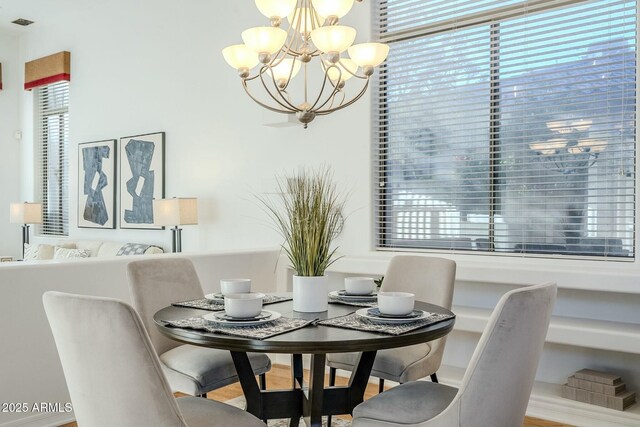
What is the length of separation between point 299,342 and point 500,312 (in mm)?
579

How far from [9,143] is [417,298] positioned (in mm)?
6077

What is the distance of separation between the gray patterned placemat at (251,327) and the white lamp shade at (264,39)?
110 centimetres

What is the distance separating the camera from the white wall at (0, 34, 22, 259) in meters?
7.00

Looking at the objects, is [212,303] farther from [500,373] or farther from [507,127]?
[507,127]

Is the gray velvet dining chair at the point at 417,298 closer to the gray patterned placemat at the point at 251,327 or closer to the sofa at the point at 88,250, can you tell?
the gray patterned placemat at the point at 251,327

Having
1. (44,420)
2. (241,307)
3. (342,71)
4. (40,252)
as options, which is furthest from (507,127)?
(40,252)

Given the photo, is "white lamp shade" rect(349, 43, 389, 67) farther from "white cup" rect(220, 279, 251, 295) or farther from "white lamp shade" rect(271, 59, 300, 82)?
"white cup" rect(220, 279, 251, 295)

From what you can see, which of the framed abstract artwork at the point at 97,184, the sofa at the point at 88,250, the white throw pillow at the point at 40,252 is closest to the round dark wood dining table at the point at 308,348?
the sofa at the point at 88,250

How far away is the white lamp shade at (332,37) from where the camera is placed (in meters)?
2.38

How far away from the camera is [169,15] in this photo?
5.44 m

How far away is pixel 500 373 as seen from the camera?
67.5 inches

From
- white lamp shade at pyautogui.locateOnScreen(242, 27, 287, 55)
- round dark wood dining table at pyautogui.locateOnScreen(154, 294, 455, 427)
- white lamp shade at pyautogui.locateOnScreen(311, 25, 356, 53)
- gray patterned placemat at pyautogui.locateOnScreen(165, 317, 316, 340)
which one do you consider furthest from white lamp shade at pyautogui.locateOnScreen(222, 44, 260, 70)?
gray patterned placemat at pyautogui.locateOnScreen(165, 317, 316, 340)

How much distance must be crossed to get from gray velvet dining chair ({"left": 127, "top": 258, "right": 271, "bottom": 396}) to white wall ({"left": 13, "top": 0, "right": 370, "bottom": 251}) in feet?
5.35

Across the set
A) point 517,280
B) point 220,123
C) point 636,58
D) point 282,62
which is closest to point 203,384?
point 282,62
